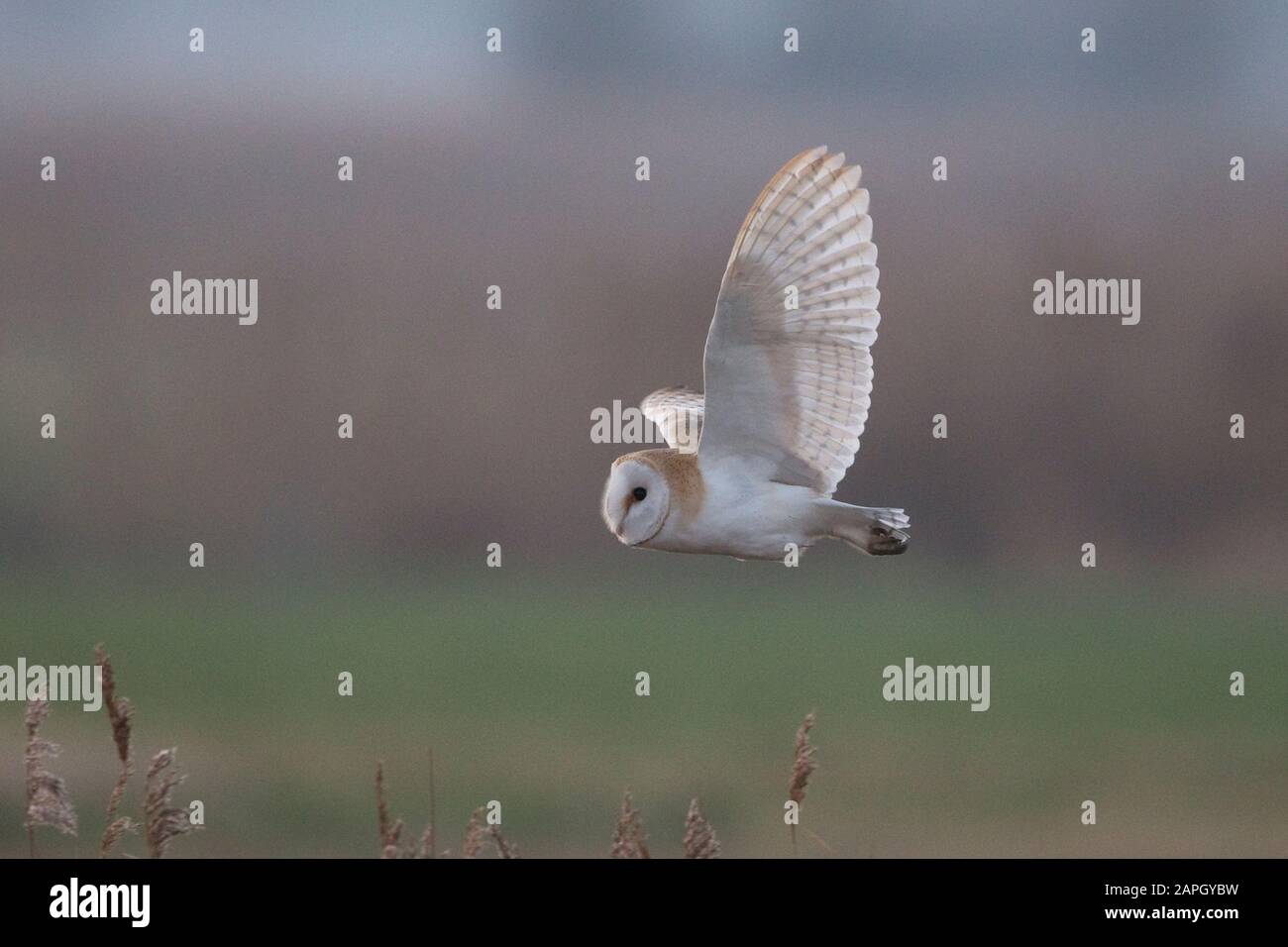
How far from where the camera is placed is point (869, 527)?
444 centimetres

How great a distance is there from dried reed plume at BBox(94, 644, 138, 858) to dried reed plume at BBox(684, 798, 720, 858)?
4.53 ft

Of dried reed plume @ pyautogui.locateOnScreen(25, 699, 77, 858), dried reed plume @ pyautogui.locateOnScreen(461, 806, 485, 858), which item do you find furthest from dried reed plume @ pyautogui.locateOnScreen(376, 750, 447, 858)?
dried reed plume @ pyautogui.locateOnScreen(25, 699, 77, 858)

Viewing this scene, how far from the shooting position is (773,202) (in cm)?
418

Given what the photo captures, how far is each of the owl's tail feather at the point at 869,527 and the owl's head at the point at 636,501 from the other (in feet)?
1.96

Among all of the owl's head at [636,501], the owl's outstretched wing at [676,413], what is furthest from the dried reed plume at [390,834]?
the owl's outstretched wing at [676,413]

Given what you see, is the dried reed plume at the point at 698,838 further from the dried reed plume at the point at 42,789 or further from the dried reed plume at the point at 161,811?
the dried reed plume at the point at 42,789

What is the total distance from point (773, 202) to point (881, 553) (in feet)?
4.21

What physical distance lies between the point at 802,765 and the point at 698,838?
1.08ft

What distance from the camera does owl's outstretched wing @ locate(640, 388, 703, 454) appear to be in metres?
5.73

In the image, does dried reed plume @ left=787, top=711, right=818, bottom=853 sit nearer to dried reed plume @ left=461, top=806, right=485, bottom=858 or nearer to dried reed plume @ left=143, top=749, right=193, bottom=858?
dried reed plume @ left=461, top=806, right=485, bottom=858

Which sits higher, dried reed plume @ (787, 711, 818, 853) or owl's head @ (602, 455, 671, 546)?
owl's head @ (602, 455, 671, 546)

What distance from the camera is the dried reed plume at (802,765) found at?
3.21 m
